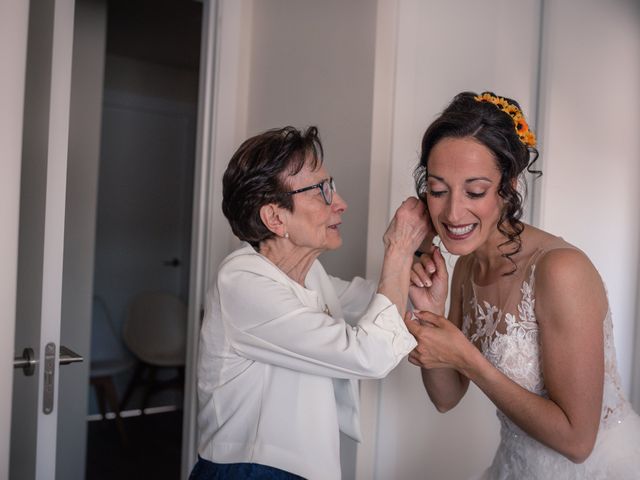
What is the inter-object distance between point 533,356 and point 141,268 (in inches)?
157

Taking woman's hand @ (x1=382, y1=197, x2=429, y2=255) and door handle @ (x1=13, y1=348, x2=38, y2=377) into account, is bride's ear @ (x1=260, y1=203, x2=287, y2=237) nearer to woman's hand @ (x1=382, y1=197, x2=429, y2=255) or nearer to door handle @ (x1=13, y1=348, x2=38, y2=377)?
woman's hand @ (x1=382, y1=197, x2=429, y2=255)

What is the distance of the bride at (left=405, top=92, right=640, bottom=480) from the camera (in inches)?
53.2

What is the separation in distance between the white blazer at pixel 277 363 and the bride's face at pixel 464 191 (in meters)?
0.24

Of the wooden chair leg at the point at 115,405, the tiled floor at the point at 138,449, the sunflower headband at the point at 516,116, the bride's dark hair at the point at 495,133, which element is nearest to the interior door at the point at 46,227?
the bride's dark hair at the point at 495,133

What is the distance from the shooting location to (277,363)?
54.7 inches

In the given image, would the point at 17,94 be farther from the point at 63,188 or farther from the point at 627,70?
the point at 627,70

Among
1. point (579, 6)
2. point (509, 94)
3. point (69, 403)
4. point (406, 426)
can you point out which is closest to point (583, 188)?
point (509, 94)

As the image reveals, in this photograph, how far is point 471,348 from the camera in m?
1.42

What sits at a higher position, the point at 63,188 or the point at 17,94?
the point at 17,94

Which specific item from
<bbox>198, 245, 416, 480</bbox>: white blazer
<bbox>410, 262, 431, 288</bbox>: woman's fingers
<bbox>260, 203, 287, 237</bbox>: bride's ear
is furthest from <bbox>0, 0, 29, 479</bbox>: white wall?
<bbox>410, 262, 431, 288</bbox>: woman's fingers

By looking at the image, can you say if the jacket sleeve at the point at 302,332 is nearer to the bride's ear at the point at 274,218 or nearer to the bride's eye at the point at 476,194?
the bride's ear at the point at 274,218

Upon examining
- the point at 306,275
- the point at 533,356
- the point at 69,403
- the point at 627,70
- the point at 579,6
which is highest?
the point at 579,6

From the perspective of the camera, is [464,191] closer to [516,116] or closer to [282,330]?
[516,116]

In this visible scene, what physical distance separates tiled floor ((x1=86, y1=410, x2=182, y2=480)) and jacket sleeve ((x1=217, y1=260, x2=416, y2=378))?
2.54 m
